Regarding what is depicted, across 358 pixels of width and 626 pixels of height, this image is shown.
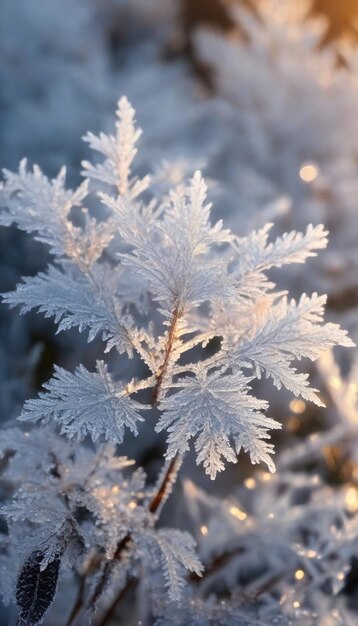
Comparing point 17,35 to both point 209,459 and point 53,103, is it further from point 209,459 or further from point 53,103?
point 209,459

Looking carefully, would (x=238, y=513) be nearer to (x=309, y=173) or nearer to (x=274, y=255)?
(x=274, y=255)

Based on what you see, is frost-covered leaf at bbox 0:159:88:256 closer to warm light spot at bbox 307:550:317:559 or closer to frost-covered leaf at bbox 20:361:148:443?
frost-covered leaf at bbox 20:361:148:443

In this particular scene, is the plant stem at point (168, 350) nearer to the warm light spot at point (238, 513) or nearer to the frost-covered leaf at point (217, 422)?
the frost-covered leaf at point (217, 422)

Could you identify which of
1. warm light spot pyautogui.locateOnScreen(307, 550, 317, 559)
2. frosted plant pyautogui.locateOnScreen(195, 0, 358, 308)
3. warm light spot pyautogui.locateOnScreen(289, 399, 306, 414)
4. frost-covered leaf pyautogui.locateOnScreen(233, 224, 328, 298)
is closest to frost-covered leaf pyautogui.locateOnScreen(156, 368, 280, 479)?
frost-covered leaf pyautogui.locateOnScreen(233, 224, 328, 298)

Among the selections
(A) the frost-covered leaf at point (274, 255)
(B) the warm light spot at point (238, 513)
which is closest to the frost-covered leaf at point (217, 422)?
(A) the frost-covered leaf at point (274, 255)

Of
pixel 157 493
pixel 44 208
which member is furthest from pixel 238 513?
pixel 44 208

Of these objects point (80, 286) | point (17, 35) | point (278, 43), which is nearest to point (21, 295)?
point (80, 286)

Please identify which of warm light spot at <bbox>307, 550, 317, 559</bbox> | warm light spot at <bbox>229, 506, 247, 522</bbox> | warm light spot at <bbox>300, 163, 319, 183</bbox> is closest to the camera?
warm light spot at <bbox>307, 550, 317, 559</bbox>
